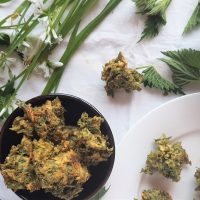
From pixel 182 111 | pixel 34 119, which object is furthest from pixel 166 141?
pixel 34 119

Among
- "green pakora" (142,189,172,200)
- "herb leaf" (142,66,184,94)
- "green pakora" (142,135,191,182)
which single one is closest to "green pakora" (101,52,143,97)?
"herb leaf" (142,66,184,94)

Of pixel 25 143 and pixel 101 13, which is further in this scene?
pixel 101 13

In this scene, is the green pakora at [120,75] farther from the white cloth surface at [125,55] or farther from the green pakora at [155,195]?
the green pakora at [155,195]

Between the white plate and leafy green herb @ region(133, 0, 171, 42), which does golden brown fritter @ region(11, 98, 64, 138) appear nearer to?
the white plate

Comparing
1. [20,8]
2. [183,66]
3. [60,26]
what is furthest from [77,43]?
[183,66]

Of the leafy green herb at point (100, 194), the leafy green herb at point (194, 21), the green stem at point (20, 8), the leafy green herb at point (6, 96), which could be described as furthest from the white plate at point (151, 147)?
the green stem at point (20, 8)

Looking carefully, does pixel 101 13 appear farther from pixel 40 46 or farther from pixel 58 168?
pixel 58 168
